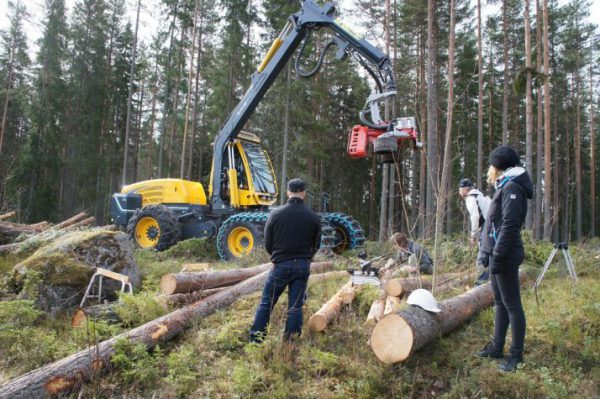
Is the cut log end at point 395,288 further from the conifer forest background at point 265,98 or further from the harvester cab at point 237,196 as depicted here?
the conifer forest background at point 265,98

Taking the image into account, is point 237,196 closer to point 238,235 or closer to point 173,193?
point 238,235

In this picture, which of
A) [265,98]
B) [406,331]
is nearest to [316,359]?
[406,331]

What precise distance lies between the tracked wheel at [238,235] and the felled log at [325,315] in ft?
16.3

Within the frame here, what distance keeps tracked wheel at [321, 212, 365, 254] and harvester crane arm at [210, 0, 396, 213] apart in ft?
9.64

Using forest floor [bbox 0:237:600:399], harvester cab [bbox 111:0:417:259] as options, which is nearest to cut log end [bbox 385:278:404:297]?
forest floor [bbox 0:237:600:399]

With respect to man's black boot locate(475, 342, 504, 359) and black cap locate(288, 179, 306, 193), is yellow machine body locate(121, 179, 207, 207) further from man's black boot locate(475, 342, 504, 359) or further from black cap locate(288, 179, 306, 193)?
man's black boot locate(475, 342, 504, 359)

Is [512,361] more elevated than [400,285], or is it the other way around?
[400,285]

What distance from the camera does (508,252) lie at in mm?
3803

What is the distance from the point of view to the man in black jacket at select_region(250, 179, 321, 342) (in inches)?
181

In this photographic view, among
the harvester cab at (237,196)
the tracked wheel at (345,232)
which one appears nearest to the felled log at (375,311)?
the harvester cab at (237,196)

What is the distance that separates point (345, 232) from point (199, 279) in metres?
5.12

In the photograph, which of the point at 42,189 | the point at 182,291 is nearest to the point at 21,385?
the point at 182,291

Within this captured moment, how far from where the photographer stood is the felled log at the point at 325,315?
15.7 feet

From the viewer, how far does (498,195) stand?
4.08m
